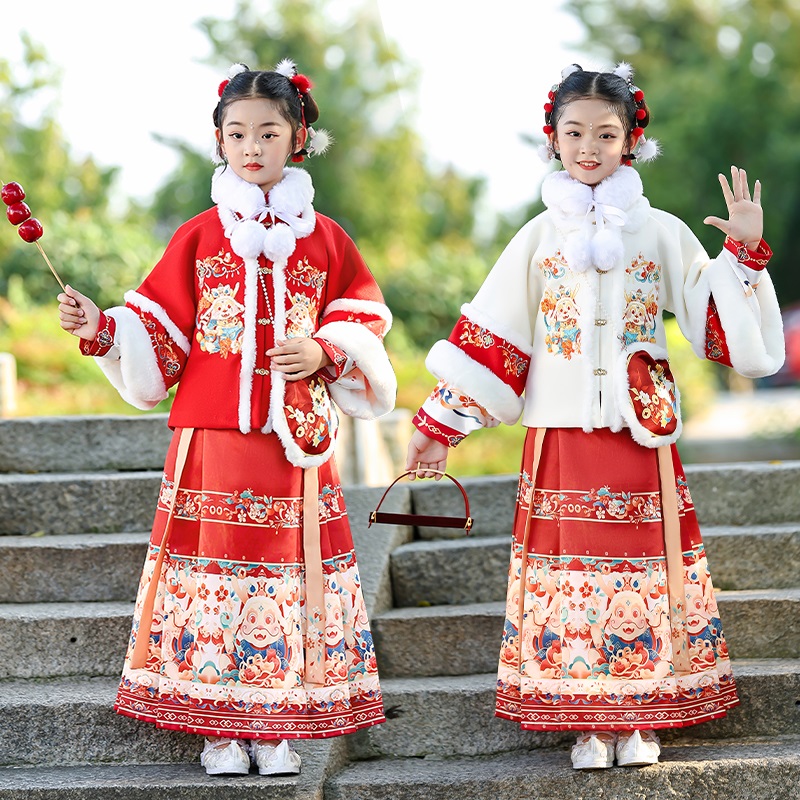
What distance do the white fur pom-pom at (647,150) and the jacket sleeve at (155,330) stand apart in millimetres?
1230

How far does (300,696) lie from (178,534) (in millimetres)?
533

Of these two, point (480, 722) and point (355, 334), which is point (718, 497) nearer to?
point (480, 722)

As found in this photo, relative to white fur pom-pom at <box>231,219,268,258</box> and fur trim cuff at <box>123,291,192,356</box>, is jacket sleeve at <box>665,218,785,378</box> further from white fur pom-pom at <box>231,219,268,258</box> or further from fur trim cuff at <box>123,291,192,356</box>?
fur trim cuff at <box>123,291,192,356</box>

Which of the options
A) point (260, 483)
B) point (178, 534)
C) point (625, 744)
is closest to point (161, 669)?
point (178, 534)

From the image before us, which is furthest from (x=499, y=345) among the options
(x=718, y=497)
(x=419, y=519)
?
(x=718, y=497)

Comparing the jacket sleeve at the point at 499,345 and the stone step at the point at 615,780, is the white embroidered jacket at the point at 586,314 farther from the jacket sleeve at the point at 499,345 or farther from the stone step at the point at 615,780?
the stone step at the point at 615,780

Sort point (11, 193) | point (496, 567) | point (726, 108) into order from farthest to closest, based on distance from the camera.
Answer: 1. point (726, 108)
2. point (496, 567)
3. point (11, 193)

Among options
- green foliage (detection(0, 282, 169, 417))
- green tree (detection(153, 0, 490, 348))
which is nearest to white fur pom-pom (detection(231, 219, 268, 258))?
green foliage (detection(0, 282, 169, 417))

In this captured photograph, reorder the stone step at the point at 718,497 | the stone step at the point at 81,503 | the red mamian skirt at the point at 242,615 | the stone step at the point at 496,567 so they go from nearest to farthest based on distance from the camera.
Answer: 1. the red mamian skirt at the point at 242,615
2. the stone step at the point at 496,567
3. the stone step at the point at 81,503
4. the stone step at the point at 718,497

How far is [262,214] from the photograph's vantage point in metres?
3.20

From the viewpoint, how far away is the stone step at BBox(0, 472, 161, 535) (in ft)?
13.7

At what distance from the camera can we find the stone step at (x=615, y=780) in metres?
3.14

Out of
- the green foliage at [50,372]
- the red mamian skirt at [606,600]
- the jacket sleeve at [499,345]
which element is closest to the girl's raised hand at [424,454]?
the jacket sleeve at [499,345]

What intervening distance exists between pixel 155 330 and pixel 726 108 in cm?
1884
